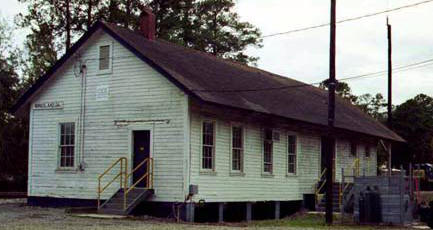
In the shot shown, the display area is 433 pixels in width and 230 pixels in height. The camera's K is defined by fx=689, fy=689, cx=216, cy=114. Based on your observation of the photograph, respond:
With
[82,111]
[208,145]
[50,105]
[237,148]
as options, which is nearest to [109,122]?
[82,111]

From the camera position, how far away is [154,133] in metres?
23.6

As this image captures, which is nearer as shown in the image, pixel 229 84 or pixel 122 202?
pixel 122 202

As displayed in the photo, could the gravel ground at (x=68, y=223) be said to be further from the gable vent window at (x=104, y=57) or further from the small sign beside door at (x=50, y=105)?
the gable vent window at (x=104, y=57)

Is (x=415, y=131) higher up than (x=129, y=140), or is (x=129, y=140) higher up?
(x=415, y=131)

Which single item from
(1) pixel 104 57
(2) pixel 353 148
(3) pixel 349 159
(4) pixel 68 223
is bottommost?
(4) pixel 68 223

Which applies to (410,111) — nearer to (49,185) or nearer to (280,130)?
(280,130)

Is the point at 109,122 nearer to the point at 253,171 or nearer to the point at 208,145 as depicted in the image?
the point at 208,145

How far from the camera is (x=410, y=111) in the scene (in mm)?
55594

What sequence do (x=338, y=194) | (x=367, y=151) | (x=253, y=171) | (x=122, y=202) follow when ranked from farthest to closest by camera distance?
(x=367, y=151)
(x=338, y=194)
(x=253, y=171)
(x=122, y=202)

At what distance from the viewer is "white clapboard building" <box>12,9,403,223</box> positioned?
23.1 meters

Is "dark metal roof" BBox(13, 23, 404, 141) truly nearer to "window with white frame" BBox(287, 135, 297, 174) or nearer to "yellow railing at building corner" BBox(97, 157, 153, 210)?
"window with white frame" BBox(287, 135, 297, 174)

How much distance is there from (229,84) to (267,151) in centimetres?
318

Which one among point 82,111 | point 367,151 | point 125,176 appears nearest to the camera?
point 125,176

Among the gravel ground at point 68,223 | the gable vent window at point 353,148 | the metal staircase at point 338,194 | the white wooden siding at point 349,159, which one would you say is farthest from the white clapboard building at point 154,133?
the gable vent window at point 353,148
